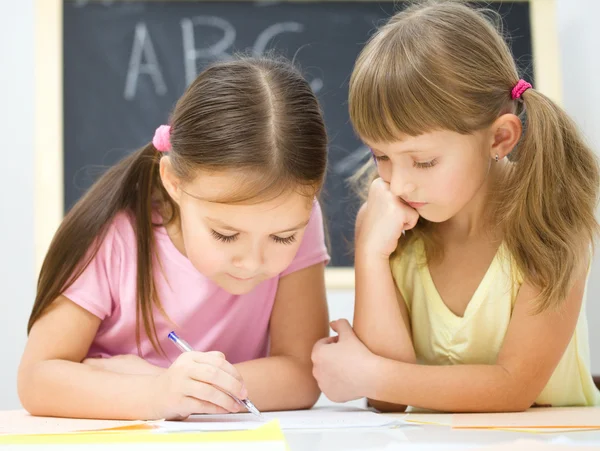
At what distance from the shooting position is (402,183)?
1030mm

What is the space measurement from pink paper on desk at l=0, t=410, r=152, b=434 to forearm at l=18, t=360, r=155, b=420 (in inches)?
0.8

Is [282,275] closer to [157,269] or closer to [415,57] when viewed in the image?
[157,269]

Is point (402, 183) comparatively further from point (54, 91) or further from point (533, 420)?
point (54, 91)

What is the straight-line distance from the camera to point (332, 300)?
195cm

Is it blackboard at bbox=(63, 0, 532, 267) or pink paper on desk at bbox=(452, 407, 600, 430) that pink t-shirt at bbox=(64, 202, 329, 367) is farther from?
blackboard at bbox=(63, 0, 532, 267)

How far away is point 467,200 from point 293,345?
1.07 ft

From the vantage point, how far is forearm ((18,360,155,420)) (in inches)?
36.9

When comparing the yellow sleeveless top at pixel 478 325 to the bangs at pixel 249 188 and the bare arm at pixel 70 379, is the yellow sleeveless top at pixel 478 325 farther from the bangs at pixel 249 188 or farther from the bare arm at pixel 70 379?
the bare arm at pixel 70 379

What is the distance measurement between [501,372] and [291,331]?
309mm

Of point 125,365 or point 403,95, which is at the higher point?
point 403,95

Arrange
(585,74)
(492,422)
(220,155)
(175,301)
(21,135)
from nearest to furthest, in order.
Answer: (492,422), (220,155), (175,301), (585,74), (21,135)

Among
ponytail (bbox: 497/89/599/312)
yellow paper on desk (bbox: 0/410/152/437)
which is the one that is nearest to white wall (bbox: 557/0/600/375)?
ponytail (bbox: 497/89/599/312)

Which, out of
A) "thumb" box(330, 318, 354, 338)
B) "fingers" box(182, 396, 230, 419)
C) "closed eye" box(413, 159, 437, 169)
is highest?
"closed eye" box(413, 159, 437, 169)

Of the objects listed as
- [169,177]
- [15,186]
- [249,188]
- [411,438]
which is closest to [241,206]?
[249,188]
